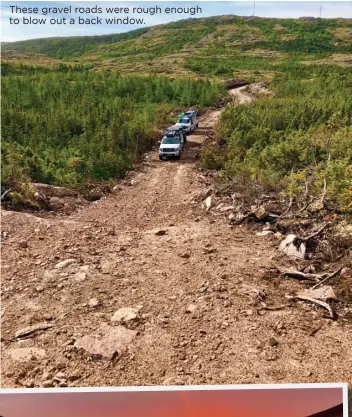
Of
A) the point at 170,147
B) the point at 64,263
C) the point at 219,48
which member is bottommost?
the point at 170,147

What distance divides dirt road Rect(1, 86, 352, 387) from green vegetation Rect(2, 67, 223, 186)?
5.16 metres

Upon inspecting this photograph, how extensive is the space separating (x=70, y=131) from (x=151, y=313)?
51.8ft

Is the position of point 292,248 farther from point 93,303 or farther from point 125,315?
point 93,303

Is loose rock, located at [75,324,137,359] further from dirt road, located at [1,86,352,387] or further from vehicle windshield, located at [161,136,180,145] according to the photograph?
vehicle windshield, located at [161,136,180,145]

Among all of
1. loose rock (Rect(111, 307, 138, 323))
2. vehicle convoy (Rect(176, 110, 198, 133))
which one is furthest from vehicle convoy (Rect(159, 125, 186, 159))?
loose rock (Rect(111, 307, 138, 323))

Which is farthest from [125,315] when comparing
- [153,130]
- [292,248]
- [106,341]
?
[153,130]

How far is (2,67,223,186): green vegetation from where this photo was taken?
46.5ft

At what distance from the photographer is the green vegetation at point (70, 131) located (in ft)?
46.5

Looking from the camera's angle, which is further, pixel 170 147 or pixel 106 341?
pixel 170 147

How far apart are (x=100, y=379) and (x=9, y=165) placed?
9.90 metres

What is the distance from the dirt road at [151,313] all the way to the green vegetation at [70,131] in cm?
516

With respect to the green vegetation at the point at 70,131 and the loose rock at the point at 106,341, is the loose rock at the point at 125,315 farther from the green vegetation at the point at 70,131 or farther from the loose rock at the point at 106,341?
the green vegetation at the point at 70,131

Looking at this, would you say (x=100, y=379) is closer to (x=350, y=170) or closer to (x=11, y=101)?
(x=350, y=170)

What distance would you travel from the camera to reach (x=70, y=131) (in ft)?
64.7
